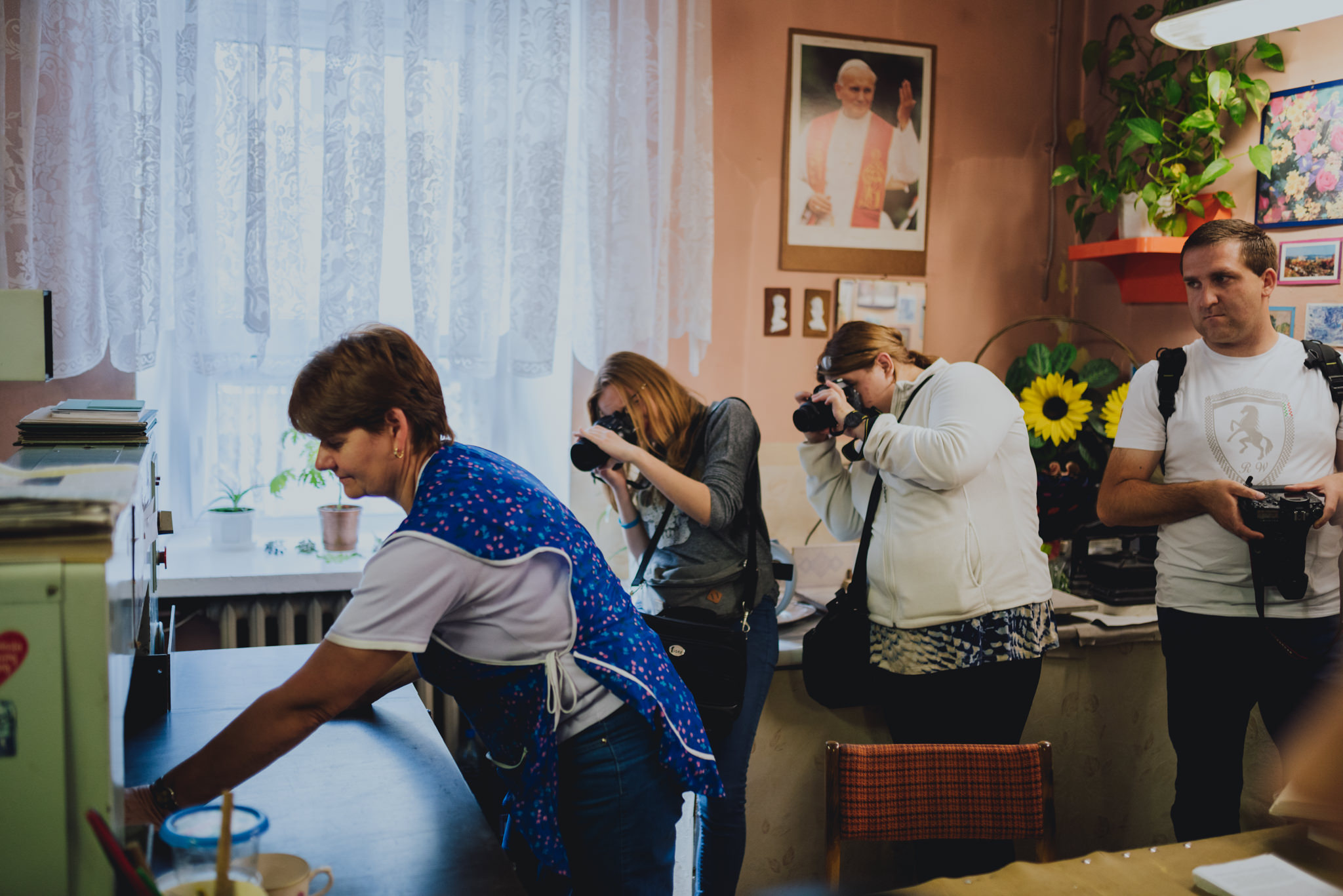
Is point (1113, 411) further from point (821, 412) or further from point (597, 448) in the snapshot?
point (597, 448)

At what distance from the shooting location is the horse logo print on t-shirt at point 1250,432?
195cm

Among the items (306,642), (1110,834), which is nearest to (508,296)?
(306,642)

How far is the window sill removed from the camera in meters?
2.30

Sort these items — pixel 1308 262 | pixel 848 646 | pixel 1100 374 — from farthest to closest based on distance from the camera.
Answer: pixel 1100 374, pixel 1308 262, pixel 848 646

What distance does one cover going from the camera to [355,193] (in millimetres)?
2408

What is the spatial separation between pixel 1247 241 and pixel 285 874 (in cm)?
195

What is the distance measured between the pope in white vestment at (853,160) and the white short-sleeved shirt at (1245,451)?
3.91 ft

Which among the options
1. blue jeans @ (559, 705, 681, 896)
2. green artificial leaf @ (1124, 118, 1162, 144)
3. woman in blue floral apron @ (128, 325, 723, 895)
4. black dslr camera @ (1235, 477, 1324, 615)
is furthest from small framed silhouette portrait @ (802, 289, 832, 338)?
blue jeans @ (559, 705, 681, 896)

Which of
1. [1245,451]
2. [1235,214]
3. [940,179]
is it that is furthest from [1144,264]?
[1245,451]

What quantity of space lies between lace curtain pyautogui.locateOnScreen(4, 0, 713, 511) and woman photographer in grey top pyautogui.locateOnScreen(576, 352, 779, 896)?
20.9 inches

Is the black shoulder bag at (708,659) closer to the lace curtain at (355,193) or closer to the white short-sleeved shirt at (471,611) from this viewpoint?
the white short-sleeved shirt at (471,611)

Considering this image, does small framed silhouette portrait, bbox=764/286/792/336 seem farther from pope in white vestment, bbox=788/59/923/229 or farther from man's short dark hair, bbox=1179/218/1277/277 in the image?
man's short dark hair, bbox=1179/218/1277/277

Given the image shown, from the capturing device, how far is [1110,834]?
8.54ft

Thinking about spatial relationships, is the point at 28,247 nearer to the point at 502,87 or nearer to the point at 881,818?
the point at 502,87
